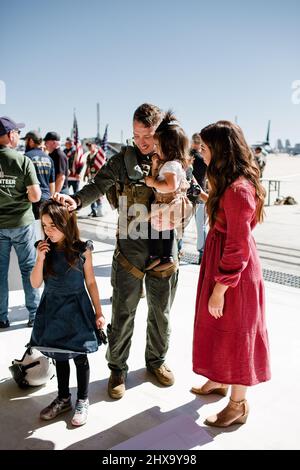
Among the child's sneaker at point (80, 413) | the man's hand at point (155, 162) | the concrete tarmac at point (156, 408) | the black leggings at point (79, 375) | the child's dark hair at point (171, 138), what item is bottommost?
the concrete tarmac at point (156, 408)

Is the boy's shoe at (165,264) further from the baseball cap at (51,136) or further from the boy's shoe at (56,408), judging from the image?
the baseball cap at (51,136)

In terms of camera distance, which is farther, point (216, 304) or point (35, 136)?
point (35, 136)

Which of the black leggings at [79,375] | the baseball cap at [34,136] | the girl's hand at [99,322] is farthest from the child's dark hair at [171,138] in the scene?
the baseball cap at [34,136]

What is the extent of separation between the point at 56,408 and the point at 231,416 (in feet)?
3.39

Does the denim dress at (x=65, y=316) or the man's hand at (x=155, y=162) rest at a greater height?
the man's hand at (x=155, y=162)

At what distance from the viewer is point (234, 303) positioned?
220 centimetres

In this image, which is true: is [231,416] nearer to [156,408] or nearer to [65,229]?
[156,408]

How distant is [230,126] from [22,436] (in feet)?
6.67

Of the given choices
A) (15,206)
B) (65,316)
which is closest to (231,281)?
(65,316)

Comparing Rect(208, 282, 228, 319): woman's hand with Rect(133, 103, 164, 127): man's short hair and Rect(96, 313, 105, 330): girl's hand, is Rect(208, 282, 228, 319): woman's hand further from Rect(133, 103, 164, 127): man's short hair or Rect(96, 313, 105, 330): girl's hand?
Rect(133, 103, 164, 127): man's short hair

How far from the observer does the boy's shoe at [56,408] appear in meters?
2.41

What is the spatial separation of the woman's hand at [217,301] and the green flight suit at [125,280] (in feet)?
1.92

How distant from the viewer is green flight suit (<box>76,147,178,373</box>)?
264 cm

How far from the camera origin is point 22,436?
2.27m
